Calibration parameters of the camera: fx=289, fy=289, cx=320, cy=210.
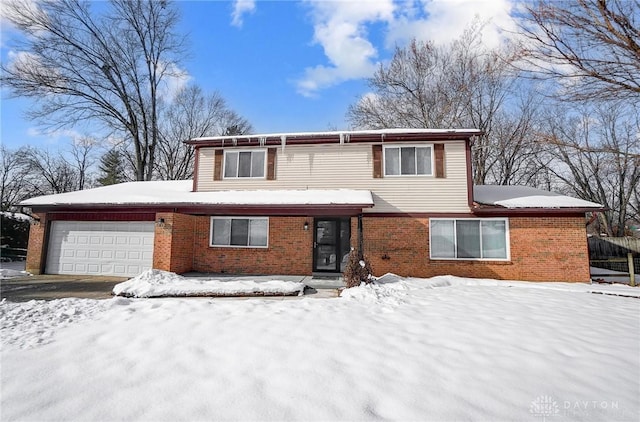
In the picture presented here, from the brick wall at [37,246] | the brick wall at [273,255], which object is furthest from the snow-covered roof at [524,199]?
the brick wall at [37,246]

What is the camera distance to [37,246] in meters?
11.1

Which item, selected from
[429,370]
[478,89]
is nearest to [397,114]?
[478,89]

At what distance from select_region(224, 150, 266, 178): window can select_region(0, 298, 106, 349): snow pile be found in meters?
6.77

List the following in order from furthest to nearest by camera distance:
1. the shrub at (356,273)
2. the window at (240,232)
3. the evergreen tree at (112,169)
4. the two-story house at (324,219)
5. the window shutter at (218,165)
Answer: the evergreen tree at (112,169), the window shutter at (218,165), the window at (240,232), the two-story house at (324,219), the shrub at (356,273)

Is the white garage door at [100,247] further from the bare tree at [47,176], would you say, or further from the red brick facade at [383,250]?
the bare tree at [47,176]

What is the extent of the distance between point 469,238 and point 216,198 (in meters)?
9.20

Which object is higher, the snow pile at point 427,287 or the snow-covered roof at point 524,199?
the snow-covered roof at point 524,199

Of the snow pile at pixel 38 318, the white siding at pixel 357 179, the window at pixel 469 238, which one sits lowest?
the snow pile at pixel 38 318

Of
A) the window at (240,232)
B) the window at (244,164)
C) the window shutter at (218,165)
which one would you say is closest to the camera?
the window at (240,232)

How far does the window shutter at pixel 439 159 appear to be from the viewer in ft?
35.0

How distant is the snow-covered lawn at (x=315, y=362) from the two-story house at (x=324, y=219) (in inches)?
156

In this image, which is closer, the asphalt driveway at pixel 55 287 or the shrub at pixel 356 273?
the asphalt driveway at pixel 55 287

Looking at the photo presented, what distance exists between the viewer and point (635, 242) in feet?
50.4

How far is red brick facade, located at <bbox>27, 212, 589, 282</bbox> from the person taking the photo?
32.3ft
